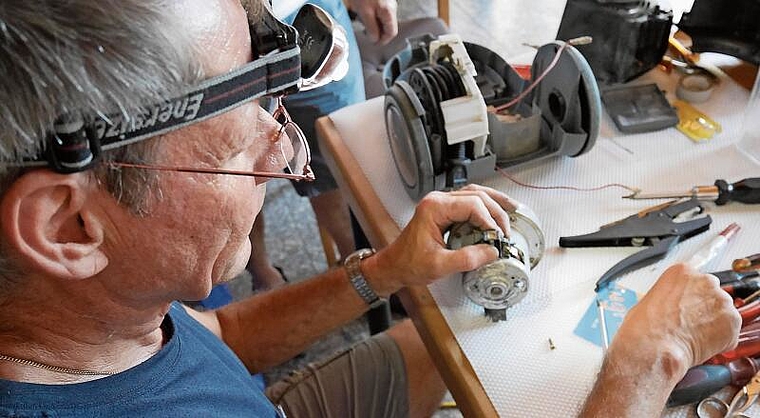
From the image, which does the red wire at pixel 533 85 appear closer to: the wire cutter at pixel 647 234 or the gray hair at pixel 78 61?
the wire cutter at pixel 647 234

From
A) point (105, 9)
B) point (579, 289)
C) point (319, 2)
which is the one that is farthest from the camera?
point (319, 2)

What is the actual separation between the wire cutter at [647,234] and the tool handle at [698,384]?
0.17 m

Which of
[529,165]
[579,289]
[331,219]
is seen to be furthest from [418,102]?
[331,219]

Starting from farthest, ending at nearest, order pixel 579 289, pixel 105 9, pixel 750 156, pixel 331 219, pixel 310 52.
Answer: pixel 331 219
pixel 750 156
pixel 579 289
pixel 310 52
pixel 105 9

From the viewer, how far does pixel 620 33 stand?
3.72 feet

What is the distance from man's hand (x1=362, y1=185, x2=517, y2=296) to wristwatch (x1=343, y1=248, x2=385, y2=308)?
0.20 feet

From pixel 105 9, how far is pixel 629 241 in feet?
2.33

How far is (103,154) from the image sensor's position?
0.54 meters

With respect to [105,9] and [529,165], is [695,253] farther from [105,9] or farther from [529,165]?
[105,9]

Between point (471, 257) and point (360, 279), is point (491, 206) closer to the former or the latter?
point (471, 257)

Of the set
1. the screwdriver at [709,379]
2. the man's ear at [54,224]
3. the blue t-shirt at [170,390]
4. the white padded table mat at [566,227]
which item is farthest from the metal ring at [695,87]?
the man's ear at [54,224]

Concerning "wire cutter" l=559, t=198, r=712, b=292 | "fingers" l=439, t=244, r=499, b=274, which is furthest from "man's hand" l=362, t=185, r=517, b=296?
"wire cutter" l=559, t=198, r=712, b=292

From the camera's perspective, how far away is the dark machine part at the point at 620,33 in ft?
3.68

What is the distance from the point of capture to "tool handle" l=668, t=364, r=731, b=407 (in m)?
0.76
